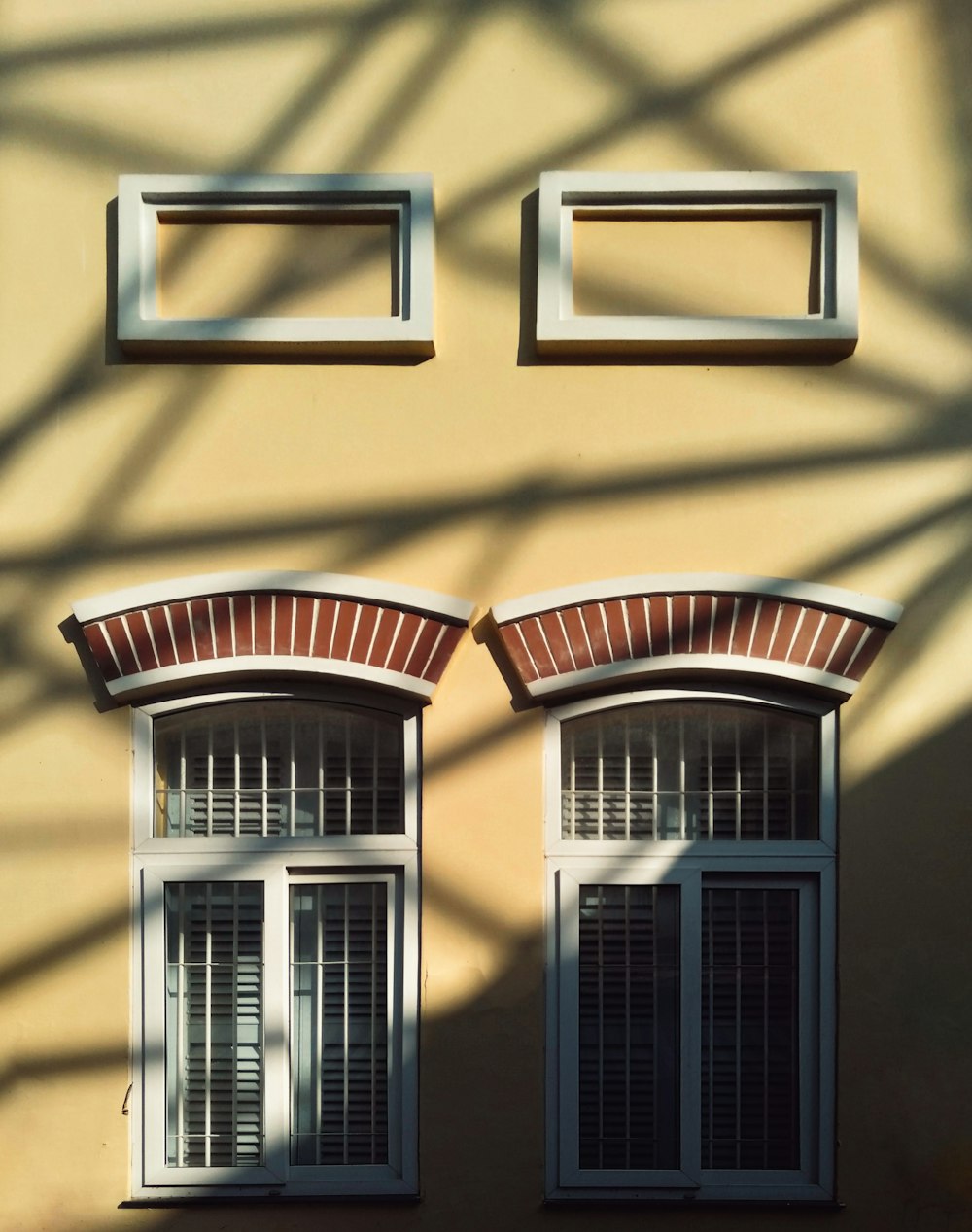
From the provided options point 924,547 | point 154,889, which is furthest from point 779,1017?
point 154,889

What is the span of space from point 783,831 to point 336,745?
1.55m

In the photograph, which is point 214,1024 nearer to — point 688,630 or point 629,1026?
point 629,1026

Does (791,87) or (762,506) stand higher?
(791,87)

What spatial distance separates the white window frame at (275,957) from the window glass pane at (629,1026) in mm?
586

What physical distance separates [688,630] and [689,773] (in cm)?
51

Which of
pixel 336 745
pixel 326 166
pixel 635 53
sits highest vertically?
pixel 635 53

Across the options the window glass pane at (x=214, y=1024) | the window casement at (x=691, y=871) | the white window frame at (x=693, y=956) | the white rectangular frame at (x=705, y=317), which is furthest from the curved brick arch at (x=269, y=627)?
the white rectangular frame at (x=705, y=317)

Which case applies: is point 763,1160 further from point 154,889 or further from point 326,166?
point 326,166

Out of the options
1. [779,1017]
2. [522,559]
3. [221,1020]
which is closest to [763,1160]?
[779,1017]

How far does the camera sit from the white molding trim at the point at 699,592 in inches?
180

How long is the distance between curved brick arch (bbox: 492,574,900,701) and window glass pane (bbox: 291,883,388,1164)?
1.00 m

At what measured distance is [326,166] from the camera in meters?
4.72

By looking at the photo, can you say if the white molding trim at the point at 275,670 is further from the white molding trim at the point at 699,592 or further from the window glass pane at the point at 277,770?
the white molding trim at the point at 699,592

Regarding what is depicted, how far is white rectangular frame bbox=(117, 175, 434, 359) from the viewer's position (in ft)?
15.2
